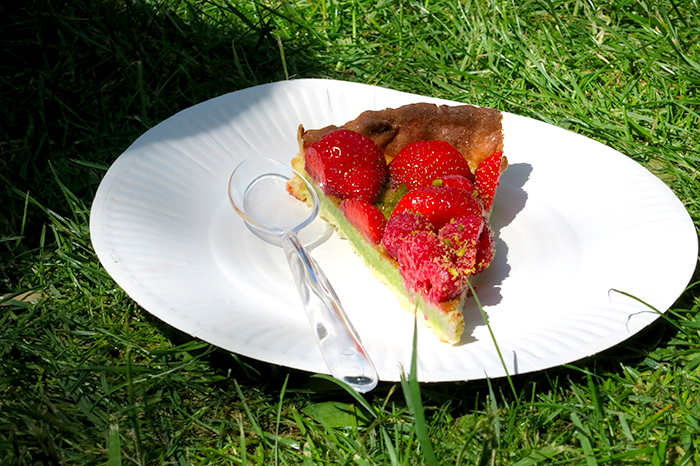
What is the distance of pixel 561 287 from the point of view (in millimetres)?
2576

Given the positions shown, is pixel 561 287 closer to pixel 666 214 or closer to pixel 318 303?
pixel 666 214

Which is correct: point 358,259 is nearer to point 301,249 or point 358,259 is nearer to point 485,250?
point 301,249

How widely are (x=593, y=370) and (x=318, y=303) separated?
97 centimetres

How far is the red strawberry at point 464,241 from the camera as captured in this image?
238 centimetres

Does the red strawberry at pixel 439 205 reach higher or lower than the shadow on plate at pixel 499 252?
higher

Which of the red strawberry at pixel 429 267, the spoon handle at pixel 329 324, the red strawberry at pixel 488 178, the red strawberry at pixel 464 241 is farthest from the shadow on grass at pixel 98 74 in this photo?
the red strawberry at pixel 464 241

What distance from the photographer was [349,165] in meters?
2.84

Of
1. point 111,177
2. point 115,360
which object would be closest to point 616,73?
point 111,177

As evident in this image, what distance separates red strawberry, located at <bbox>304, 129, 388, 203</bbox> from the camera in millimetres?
2811

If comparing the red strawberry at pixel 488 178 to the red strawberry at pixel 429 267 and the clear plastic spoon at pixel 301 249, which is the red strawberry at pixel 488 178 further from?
the clear plastic spoon at pixel 301 249

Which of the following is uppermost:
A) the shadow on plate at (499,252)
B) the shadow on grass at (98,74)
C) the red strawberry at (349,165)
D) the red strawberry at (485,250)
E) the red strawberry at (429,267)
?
the shadow on grass at (98,74)

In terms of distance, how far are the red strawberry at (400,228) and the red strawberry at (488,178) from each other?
1.49 feet

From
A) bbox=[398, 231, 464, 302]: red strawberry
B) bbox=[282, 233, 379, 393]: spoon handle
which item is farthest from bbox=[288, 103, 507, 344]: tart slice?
bbox=[282, 233, 379, 393]: spoon handle

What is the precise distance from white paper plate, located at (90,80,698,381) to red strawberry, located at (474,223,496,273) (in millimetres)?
114
